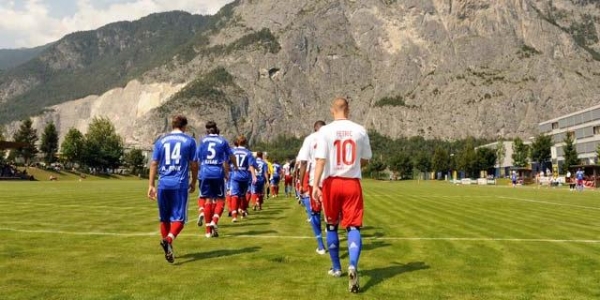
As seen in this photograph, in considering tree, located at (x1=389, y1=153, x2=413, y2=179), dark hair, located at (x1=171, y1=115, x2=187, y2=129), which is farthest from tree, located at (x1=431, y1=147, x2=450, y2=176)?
dark hair, located at (x1=171, y1=115, x2=187, y2=129)

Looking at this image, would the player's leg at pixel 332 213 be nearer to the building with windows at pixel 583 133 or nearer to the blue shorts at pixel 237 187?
the blue shorts at pixel 237 187

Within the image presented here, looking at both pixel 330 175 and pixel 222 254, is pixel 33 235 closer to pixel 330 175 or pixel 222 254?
pixel 222 254

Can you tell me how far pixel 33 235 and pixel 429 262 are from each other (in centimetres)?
911

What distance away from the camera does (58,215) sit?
17.5 m

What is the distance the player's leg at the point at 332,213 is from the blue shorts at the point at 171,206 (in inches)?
122

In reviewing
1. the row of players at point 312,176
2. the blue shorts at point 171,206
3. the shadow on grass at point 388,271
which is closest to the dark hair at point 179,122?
the row of players at point 312,176

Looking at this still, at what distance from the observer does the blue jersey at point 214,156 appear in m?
13.2

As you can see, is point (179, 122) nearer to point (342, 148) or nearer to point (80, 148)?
point (342, 148)

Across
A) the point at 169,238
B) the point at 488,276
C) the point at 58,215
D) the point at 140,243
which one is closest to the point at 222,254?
the point at 169,238

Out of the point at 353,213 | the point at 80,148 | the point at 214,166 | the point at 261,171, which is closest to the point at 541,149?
the point at 80,148

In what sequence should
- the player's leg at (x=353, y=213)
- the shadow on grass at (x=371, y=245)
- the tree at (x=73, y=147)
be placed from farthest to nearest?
the tree at (x=73, y=147) → the shadow on grass at (x=371, y=245) → the player's leg at (x=353, y=213)

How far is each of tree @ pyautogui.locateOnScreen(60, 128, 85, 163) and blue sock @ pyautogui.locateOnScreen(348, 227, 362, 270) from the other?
404 feet

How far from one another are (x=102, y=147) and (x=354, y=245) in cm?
13246

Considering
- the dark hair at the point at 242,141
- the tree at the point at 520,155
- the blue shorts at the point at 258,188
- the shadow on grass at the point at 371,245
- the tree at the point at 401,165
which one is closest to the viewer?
the shadow on grass at the point at 371,245
